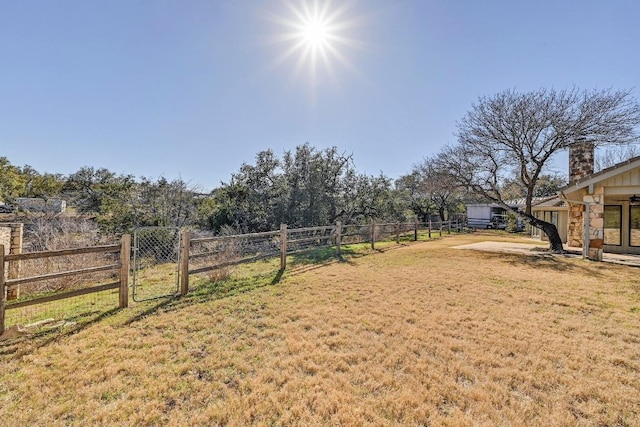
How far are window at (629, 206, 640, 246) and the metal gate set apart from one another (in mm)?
14408

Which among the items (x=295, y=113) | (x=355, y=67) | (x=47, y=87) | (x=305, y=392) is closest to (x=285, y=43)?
(x=355, y=67)

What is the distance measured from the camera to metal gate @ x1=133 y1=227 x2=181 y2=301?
5.16 meters

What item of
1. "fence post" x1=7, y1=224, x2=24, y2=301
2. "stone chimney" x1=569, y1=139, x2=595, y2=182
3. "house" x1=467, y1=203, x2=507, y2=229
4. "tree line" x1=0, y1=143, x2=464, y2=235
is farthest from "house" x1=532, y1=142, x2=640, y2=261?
"fence post" x1=7, y1=224, x2=24, y2=301

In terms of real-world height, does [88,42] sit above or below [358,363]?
above

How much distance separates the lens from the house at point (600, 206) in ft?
26.3

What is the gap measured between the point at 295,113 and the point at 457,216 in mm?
20659

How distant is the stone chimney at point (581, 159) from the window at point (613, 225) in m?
1.52

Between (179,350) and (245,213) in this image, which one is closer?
(179,350)

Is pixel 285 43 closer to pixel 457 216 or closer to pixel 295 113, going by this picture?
pixel 295 113

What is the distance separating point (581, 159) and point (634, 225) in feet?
9.48

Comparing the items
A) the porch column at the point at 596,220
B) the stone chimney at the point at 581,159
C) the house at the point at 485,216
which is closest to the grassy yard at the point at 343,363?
the porch column at the point at 596,220

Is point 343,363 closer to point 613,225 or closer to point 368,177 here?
point 613,225

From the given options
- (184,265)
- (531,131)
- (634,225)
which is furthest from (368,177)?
(184,265)

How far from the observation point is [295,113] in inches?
454
